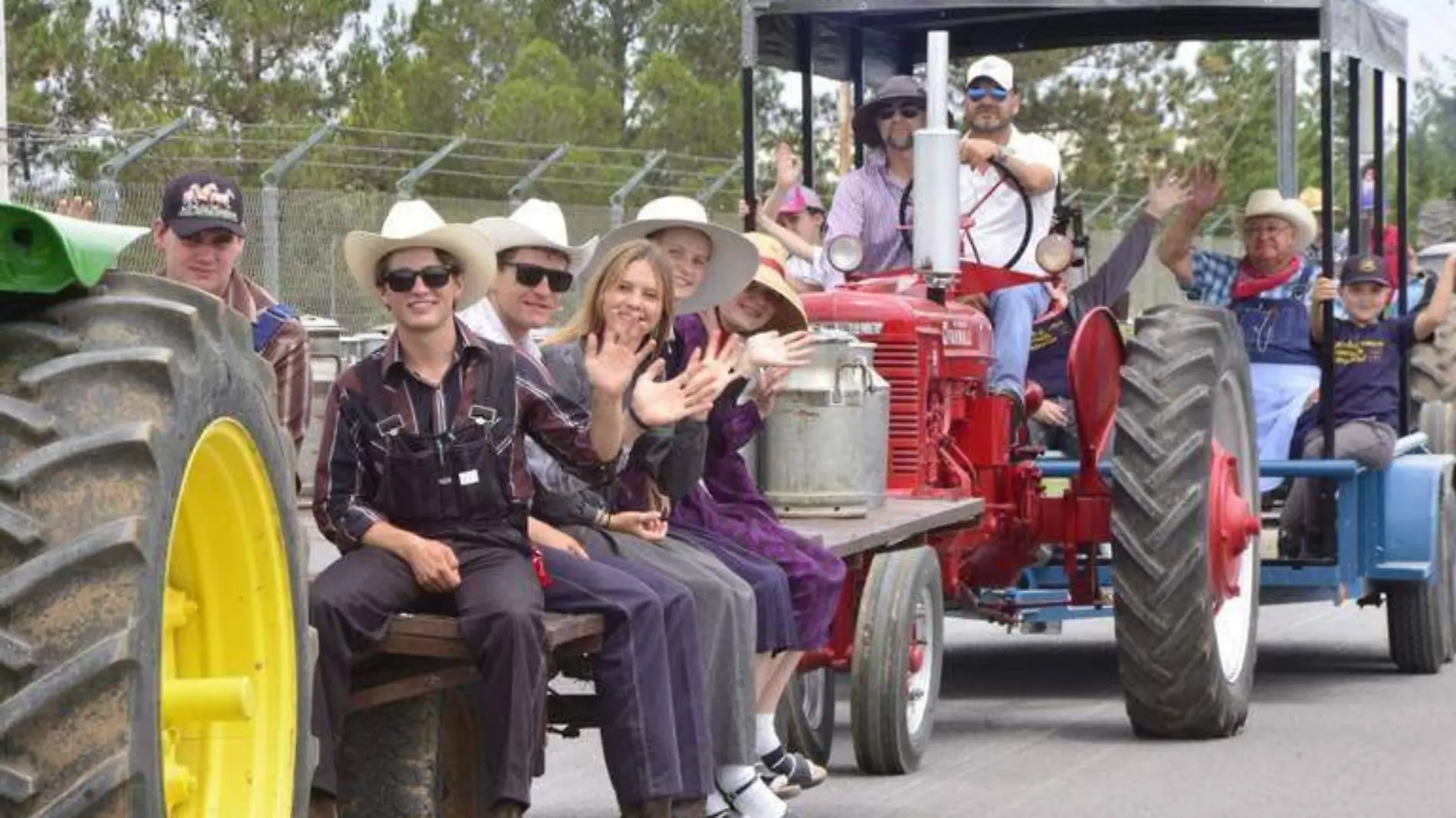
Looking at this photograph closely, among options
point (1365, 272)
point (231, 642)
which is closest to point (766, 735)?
point (231, 642)

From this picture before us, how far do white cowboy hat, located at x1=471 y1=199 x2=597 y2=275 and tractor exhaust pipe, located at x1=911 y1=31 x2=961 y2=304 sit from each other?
222 cm

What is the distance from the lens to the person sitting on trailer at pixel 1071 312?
40.3ft

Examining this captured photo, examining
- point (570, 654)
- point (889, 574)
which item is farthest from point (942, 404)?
point (570, 654)

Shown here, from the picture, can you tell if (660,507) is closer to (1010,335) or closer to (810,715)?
(810,715)

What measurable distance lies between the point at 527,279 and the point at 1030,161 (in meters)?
4.24

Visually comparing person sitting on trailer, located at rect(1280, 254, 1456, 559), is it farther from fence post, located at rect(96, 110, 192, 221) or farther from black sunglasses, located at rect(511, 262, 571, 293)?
fence post, located at rect(96, 110, 192, 221)

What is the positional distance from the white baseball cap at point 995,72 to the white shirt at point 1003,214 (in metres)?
0.26

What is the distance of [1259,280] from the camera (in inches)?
508

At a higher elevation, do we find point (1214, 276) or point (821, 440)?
point (1214, 276)

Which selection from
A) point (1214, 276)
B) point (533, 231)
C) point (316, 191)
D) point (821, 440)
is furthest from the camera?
point (316, 191)

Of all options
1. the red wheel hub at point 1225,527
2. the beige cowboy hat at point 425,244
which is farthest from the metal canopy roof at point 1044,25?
the beige cowboy hat at point 425,244

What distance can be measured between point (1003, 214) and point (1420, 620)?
247 cm

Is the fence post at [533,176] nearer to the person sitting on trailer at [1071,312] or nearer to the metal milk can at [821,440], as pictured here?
the person sitting on trailer at [1071,312]

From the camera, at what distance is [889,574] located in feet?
31.5
